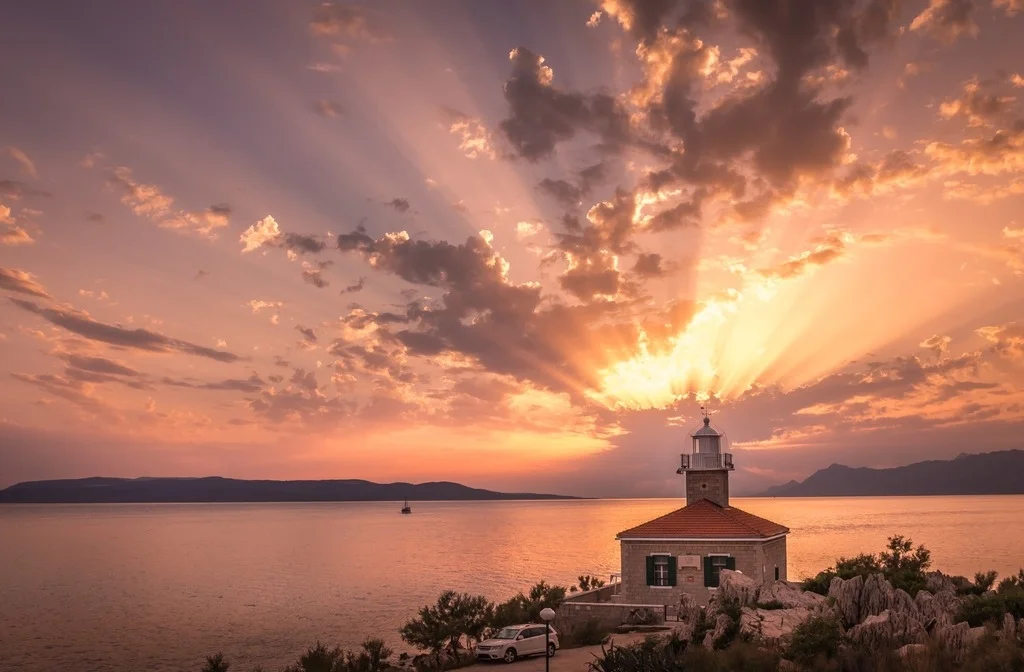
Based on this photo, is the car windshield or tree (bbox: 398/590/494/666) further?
Result: tree (bbox: 398/590/494/666)

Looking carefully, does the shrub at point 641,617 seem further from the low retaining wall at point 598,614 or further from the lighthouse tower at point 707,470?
the lighthouse tower at point 707,470

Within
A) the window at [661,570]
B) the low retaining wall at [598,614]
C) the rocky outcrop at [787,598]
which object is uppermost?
the rocky outcrop at [787,598]

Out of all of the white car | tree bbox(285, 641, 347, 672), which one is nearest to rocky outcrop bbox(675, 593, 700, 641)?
the white car

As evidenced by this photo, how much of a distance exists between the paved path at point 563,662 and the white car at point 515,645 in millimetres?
266

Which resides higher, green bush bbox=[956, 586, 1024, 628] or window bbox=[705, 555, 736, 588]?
green bush bbox=[956, 586, 1024, 628]

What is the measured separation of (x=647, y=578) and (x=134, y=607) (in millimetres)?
49207

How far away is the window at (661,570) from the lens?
36.3 m

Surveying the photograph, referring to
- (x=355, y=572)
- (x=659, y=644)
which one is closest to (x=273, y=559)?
(x=355, y=572)

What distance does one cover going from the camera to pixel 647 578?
120ft

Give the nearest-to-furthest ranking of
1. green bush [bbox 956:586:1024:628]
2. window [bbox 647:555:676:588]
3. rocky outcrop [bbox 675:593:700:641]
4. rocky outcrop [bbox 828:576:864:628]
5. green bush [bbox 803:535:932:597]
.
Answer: green bush [bbox 956:586:1024:628] → rocky outcrop [bbox 828:576:864:628] → rocky outcrop [bbox 675:593:700:641] → green bush [bbox 803:535:932:597] → window [bbox 647:555:676:588]

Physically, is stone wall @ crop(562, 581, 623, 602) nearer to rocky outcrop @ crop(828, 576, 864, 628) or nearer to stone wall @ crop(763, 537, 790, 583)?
stone wall @ crop(763, 537, 790, 583)

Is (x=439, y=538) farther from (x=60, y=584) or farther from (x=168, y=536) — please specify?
(x=60, y=584)

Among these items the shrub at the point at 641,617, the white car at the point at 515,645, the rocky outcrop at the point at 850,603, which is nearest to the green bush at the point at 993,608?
the rocky outcrop at the point at 850,603

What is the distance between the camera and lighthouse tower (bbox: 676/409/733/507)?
137 ft
